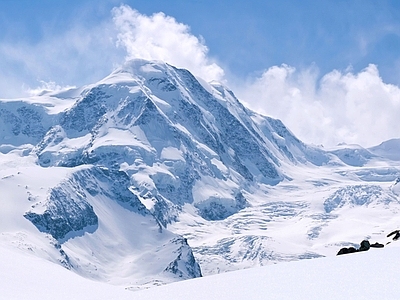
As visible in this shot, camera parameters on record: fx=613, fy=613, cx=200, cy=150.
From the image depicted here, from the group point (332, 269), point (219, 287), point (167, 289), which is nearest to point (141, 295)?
point (167, 289)

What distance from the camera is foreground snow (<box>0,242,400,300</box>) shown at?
902 inches

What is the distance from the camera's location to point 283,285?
2455 cm

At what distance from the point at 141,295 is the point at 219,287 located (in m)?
3.30

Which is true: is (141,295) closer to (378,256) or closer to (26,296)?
(26,296)

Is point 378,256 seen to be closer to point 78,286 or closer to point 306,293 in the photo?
point 306,293

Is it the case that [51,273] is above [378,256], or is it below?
above

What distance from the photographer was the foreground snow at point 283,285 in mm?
22906

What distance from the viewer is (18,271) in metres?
35.0

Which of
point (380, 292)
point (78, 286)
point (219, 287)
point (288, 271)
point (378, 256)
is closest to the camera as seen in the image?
point (380, 292)

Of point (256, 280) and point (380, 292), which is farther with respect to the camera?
point (256, 280)

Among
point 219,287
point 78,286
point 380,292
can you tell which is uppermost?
point 78,286

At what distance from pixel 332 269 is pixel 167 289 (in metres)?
7.27

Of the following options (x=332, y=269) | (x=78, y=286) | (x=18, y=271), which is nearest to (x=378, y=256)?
(x=332, y=269)

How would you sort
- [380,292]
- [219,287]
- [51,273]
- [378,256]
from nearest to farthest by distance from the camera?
[380,292], [219,287], [378,256], [51,273]
